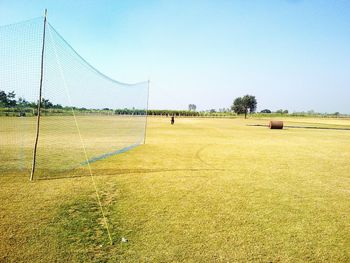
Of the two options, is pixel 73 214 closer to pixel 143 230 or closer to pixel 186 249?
pixel 143 230

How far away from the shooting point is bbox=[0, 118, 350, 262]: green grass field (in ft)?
13.9

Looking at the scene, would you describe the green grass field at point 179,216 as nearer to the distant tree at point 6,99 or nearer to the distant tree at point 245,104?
the distant tree at point 6,99

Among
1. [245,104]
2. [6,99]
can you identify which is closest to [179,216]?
[6,99]

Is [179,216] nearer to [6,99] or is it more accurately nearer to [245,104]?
[6,99]

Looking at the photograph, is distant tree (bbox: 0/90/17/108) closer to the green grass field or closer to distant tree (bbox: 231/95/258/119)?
the green grass field

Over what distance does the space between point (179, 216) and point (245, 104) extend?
9840 cm

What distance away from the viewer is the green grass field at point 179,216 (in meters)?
4.23

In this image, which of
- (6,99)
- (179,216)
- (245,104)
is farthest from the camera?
(245,104)

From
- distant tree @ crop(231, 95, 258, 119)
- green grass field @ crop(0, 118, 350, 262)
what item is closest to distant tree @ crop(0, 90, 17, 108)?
green grass field @ crop(0, 118, 350, 262)

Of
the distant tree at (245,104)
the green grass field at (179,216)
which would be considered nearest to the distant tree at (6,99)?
the green grass field at (179,216)

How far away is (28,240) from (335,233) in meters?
5.29

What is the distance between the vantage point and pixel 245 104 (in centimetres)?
9994

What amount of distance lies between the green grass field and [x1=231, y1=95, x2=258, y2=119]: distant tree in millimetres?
93003

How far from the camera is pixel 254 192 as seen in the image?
738 centimetres
